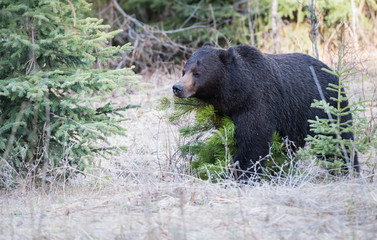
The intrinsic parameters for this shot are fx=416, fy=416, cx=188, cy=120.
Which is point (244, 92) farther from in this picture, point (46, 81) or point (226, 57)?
point (46, 81)

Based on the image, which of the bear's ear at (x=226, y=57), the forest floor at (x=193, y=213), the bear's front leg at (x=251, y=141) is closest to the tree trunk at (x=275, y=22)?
the bear's ear at (x=226, y=57)

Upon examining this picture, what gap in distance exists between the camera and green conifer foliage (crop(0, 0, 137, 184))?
416cm

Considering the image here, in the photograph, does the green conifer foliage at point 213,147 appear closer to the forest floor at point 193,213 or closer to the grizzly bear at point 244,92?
the grizzly bear at point 244,92

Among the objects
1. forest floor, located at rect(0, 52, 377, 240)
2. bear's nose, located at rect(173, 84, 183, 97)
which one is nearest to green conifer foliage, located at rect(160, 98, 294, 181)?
bear's nose, located at rect(173, 84, 183, 97)

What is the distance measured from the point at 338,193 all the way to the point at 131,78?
232cm

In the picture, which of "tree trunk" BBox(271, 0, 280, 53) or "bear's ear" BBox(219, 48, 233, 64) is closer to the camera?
"bear's ear" BBox(219, 48, 233, 64)

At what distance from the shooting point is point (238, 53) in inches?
179

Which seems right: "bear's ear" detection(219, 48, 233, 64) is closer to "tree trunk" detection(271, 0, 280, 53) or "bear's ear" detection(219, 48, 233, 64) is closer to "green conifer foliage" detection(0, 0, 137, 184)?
"green conifer foliage" detection(0, 0, 137, 184)

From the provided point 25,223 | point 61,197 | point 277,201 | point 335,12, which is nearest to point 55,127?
point 61,197

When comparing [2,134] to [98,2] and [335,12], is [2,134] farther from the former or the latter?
[98,2]

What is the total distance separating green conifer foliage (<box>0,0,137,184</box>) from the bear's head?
0.58 m

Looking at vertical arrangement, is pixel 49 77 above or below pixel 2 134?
above

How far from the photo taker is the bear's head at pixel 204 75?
14.1 feet

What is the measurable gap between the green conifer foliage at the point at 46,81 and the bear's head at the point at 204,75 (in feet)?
1.92
